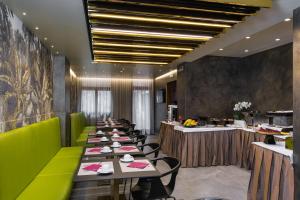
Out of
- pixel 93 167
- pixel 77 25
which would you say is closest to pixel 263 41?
pixel 77 25

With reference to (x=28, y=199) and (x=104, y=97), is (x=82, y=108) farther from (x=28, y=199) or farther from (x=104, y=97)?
(x=28, y=199)

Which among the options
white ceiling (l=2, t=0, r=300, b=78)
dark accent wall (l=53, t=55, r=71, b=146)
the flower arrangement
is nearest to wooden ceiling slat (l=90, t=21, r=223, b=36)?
white ceiling (l=2, t=0, r=300, b=78)

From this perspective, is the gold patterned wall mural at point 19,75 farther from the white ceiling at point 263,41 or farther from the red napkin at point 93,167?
the white ceiling at point 263,41

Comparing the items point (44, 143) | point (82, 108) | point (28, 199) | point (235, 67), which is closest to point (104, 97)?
point (82, 108)

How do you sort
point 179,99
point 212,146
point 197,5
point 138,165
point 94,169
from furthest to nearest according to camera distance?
point 179,99
point 212,146
point 197,5
point 138,165
point 94,169

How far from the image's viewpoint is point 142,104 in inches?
466

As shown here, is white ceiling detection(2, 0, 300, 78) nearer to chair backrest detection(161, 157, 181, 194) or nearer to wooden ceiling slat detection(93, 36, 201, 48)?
wooden ceiling slat detection(93, 36, 201, 48)

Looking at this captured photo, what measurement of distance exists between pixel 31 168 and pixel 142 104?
886cm

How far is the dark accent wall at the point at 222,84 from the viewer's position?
678cm

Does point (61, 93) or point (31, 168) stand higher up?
point (61, 93)

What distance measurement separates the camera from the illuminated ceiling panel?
9.76 feet

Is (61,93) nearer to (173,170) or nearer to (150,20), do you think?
(150,20)

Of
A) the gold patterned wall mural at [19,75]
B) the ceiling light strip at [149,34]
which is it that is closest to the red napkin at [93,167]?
the gold patterned wall mural at [19,75]

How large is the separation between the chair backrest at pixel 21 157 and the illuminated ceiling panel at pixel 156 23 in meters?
1.77
